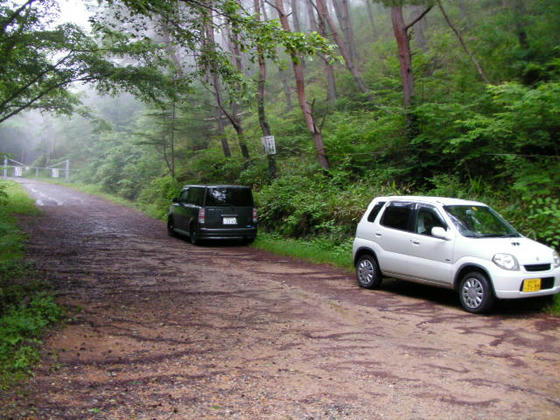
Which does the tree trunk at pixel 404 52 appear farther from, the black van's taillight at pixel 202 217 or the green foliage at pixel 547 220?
the black van's taillight at pixel 202 217

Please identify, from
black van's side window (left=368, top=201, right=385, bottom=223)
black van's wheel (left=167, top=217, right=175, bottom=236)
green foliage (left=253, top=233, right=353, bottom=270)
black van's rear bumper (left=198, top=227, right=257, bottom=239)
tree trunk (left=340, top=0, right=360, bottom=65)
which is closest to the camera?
black van's side window (left=368, top=201, right=385, bottom=223)

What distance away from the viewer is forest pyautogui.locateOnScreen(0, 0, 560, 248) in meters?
9.73

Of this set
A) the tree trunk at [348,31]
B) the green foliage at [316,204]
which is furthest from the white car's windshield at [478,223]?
the tree trunk at [348,31]

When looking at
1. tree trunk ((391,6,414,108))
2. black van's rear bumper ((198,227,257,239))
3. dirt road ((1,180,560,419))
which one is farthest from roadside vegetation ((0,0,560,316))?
dirt road ((1,180,560,419))

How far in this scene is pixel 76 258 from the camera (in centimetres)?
1114

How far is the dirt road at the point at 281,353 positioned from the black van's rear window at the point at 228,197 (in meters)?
5.17

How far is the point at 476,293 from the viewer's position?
7.17 metres

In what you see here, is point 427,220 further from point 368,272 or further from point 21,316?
point 21,316

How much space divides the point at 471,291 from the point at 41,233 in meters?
13.6

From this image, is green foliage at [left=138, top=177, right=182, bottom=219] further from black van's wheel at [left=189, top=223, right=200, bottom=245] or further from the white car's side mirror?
the white car's side mirror

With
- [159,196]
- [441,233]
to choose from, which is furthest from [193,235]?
[159,196]

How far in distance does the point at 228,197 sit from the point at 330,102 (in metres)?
11.7

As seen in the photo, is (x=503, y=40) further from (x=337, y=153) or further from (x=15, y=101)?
(x=15, y=101)

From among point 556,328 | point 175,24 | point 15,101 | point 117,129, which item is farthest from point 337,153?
point 117,129
